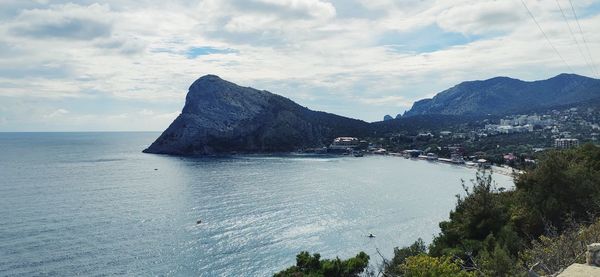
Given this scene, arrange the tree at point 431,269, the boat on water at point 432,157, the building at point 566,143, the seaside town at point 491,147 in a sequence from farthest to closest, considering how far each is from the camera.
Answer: the boat on water at point 432,157
the seaside town at point 491,147
the building at point 566,143
the tree at point 431,269

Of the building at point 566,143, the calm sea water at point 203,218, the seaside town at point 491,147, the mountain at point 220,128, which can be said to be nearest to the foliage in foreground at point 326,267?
the calm sea water at point 203,218

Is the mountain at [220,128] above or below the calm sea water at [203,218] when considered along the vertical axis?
above

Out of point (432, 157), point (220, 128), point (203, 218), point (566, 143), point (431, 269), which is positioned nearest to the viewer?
point (431, 269)

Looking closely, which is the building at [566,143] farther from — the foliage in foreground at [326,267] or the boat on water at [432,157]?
the foliage in foreground at [326,267]

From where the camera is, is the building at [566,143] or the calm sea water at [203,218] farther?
the building at [566,143]

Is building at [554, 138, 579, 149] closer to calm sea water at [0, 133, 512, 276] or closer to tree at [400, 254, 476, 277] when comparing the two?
calm sea water at [0, 133, 512, 276]

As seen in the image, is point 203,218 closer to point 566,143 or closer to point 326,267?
point 326,267

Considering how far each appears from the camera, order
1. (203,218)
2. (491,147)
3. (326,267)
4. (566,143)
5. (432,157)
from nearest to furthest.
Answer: (326,267), (203,218), (566,143), (432,157), (491,147)

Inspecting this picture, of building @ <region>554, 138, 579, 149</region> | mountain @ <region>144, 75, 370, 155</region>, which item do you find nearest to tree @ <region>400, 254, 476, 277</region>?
building @ <region>554, 138, 579, 149</region>

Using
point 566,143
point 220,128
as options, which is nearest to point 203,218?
point 220,128

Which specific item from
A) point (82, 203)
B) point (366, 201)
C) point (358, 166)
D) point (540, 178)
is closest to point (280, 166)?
point (358, 166)
